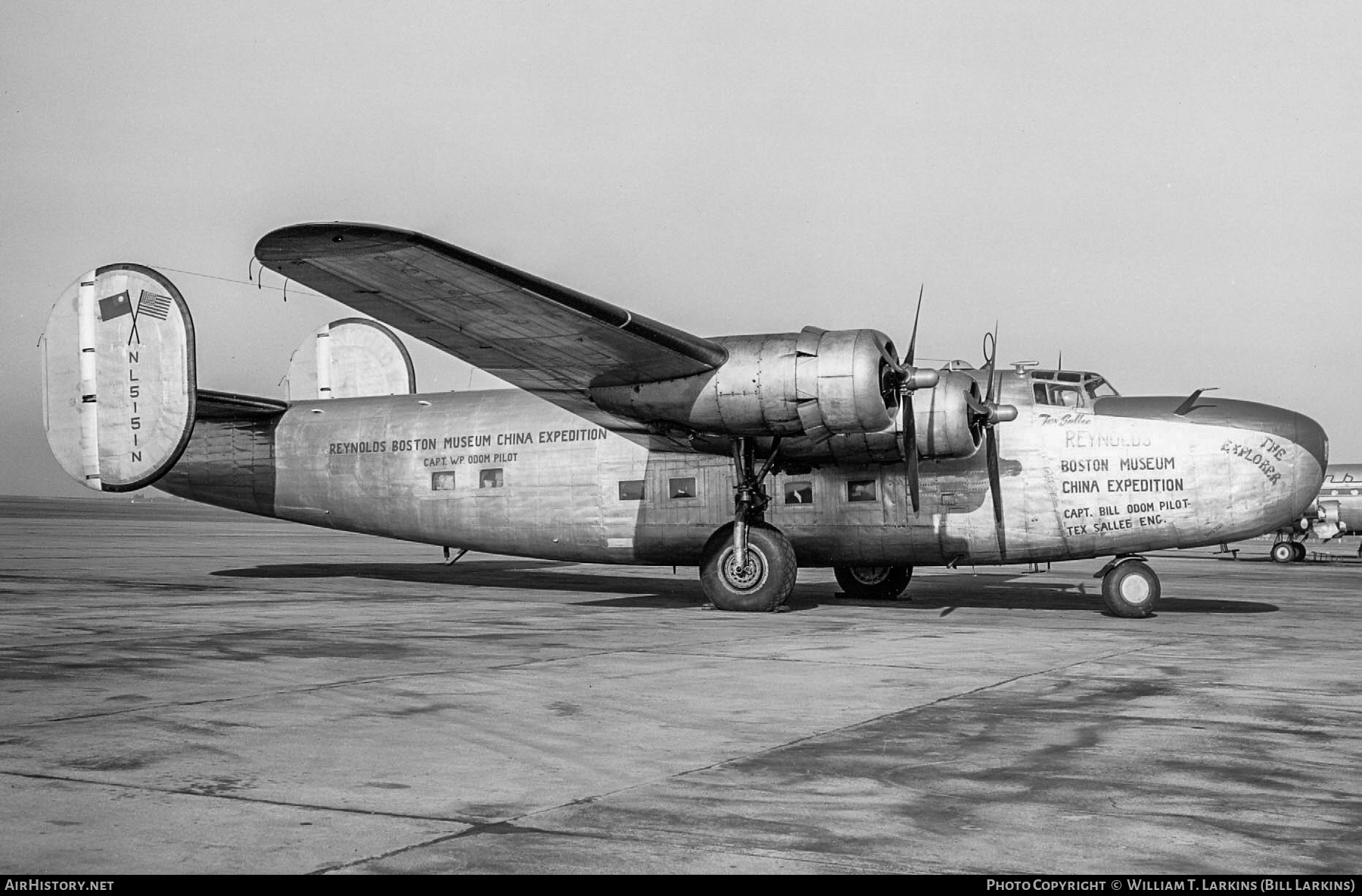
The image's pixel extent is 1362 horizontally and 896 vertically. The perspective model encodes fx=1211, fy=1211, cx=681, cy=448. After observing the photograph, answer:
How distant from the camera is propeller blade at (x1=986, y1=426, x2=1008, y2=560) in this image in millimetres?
15680

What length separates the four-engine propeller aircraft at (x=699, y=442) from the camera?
14.5 meters

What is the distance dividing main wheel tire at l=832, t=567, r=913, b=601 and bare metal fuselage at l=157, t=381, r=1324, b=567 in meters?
1.91

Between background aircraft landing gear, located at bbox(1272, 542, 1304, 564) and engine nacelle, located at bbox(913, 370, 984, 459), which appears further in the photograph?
background aircraft landing gear, located at bbox(1272, 542, 1304, 564)

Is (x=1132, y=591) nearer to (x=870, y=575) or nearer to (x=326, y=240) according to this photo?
(x=870, y=575)

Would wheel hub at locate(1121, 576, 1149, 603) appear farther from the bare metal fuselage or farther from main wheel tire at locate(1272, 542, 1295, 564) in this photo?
main wheel tire at locate(1272, 542, 1295, 564)

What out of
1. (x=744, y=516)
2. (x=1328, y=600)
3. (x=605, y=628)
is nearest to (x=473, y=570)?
(x=744, y=516)

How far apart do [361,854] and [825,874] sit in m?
1.69

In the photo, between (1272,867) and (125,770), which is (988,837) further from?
(125,770)

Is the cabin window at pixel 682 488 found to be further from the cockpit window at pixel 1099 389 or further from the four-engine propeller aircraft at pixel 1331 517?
the four-engine propeller aircraft at pixel 1331 517

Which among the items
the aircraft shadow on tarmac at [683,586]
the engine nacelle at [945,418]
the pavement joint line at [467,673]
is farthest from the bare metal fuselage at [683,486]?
the pavement joint line at [467,673]

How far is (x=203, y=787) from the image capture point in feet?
17.9

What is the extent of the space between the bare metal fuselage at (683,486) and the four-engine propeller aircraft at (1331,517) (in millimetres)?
26248

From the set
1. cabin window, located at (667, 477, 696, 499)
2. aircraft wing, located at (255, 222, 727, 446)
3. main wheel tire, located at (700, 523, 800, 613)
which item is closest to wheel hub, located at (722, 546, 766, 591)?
main wheel tire, located at (700, 523, 800, 613)

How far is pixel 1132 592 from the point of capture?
15383 millimetres
